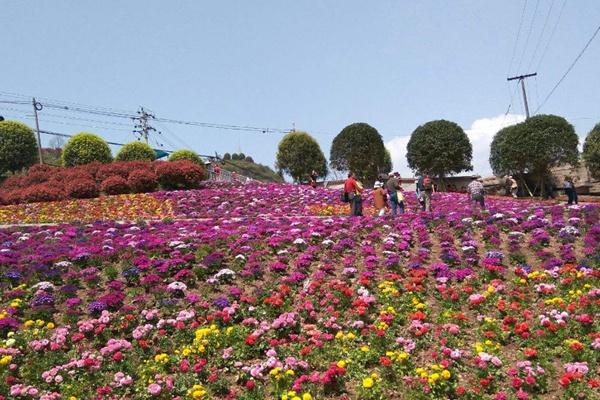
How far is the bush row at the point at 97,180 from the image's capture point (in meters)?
27.0

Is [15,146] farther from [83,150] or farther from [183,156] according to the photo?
[183,156]

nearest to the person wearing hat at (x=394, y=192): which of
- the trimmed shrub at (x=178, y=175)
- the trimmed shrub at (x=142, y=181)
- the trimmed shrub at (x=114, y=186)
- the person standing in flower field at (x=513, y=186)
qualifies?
the person standing in flower field at (x=513, y=186)

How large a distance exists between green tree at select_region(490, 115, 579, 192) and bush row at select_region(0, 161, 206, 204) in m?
19.9

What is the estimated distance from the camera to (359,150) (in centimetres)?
4734

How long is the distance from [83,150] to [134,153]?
3.32 m

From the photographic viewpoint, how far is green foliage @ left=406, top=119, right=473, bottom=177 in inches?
1599

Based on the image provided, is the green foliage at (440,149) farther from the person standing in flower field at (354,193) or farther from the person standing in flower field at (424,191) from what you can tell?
the person standing in flower field at (354,193)

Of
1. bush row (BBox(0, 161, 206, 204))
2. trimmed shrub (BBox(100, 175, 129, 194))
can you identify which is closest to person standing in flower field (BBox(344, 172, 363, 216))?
bush row (BBox(0, 161, 206, 204))

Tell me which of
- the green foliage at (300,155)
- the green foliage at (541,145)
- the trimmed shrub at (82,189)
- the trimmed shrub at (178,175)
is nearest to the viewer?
the trimmed shrub at (82,189)

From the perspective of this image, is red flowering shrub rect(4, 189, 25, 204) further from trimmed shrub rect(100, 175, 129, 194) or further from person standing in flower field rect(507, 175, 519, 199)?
person standing in flower field rect(507, 175, 519, 199)

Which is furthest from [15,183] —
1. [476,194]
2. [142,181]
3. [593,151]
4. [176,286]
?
[593,151]

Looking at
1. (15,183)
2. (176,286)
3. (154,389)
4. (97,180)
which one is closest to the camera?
(154,389)

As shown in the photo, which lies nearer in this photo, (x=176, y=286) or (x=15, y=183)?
(x=176, y=286)

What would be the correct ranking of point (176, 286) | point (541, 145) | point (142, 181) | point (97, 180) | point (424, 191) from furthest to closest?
point (541, 145) < point (97, 180) < point (142, 181) < point (424, 191) < point (176, 286)
